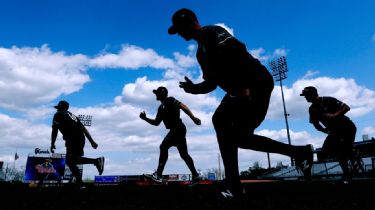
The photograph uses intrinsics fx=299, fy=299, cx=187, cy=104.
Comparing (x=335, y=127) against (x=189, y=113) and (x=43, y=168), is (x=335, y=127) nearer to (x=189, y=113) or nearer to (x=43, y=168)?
(x=189, y=113)

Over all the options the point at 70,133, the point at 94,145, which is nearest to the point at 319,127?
the point at 94,145

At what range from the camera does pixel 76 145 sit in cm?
683

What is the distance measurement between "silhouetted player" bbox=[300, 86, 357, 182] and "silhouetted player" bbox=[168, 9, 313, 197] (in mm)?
3393

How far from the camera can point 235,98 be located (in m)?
2.74

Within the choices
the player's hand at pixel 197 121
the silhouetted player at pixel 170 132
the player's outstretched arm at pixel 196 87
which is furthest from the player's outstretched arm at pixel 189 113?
the player's outstretched arm at pixel 196 87

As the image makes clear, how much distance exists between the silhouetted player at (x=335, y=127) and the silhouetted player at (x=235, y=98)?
3.39 metres

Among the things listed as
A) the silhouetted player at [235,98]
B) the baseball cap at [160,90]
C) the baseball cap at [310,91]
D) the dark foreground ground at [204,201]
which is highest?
the baseball cap at [160,90]

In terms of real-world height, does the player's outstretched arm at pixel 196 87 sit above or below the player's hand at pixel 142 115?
below

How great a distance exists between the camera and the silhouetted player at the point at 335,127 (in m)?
6.12

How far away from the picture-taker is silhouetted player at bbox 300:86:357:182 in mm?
6117

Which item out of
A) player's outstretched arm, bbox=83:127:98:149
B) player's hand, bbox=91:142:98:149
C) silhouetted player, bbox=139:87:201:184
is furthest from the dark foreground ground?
player's hand, bbox=91:142:98:149

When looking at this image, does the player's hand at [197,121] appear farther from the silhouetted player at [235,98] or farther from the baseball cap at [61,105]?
the baseball cap at [61,105]

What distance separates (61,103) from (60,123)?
0.50 meters

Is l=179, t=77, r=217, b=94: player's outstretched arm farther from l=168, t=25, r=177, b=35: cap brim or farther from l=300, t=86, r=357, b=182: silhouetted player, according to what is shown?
l=300, t=86, r=357, b=182: silhouetted player
